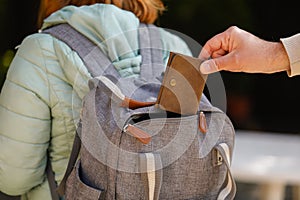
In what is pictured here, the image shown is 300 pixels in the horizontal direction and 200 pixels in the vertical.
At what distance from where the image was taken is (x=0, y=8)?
4375 millimetres

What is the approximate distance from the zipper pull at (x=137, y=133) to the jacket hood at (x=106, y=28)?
27 cm

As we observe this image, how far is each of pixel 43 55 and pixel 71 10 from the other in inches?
6.5

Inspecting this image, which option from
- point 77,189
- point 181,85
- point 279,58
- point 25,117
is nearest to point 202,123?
point 181,85

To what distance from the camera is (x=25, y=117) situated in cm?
178

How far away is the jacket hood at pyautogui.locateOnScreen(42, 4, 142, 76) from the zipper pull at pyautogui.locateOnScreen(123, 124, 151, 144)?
0.90ft

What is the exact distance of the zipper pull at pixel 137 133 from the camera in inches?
61.2

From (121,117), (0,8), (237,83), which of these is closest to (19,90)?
(121,117)

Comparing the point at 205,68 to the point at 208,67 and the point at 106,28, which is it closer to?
the point at 208,67

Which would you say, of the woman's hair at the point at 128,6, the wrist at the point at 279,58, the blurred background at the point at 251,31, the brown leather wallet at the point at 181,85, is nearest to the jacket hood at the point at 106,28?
the woman's hair at the point at 128,6

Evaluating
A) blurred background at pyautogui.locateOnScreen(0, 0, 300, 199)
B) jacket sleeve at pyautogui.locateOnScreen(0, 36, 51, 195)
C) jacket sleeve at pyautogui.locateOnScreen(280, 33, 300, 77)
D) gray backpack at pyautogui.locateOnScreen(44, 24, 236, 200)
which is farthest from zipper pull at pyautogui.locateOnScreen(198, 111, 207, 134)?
blurred background at pyautogui.locateOnScreen(0, 0, 300, 199)

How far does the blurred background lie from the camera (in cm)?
463

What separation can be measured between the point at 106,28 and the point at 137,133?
394 millimetres

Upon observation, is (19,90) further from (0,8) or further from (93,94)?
(0,8)

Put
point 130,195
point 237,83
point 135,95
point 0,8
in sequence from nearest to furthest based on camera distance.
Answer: point 130,195, point 135,95, point 0,8, point 237,83
